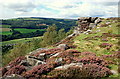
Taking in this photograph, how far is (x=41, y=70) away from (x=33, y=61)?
13.3ft

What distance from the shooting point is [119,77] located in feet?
38.1

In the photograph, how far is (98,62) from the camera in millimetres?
15469

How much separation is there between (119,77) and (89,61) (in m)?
4.55

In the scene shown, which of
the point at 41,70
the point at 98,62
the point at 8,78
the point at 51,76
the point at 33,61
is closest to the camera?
the point at 8,78

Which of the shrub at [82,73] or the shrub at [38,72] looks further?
the shrub at [38,72]

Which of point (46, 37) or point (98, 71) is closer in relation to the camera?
point (98, 71)

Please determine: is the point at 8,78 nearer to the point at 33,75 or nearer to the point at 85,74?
the point at 33,75

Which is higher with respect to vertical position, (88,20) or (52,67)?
(88,20)

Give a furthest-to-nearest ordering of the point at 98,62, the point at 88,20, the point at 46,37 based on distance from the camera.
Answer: the point at 46,37
the point at 88,20
the point at 98,62

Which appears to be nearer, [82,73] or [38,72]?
[82,73]

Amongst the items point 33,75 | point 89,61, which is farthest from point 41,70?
point 89,61

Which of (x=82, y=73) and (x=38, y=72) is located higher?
(x=82, y=73)

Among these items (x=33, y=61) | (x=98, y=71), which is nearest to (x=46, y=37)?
(x=33, y=61)

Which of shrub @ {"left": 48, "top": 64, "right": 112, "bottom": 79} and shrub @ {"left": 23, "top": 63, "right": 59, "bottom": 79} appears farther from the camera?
shrub @ {"left": 23, "top": 63, "right": 59, "bottom": 79}
